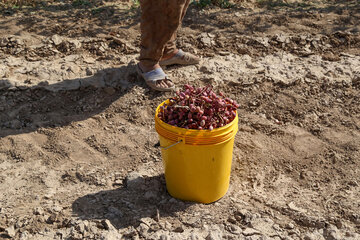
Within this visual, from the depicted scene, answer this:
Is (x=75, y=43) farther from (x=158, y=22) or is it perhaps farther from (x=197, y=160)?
(x=197, y=160)

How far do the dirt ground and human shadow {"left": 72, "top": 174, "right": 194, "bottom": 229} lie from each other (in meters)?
0.01

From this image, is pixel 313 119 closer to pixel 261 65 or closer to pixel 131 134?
pixel 261 65

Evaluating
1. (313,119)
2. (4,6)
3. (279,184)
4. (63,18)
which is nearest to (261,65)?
(313,119)

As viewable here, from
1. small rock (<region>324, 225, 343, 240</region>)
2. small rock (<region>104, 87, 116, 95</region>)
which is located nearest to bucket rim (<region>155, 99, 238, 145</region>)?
small rock (<region>324, 225, 343, 240</region>)

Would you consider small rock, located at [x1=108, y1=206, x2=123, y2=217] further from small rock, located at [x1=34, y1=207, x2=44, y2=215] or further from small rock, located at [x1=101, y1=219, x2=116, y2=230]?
small rock, located at [x1=34, y1=207, x2=44, y2=215]

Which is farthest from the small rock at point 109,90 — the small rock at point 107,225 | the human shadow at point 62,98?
the small rock at point 107,225

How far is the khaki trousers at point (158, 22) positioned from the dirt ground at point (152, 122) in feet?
1.46

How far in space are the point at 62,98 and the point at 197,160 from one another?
197 centimetres

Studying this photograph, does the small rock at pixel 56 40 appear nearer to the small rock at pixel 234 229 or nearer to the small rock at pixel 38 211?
the small rock at pixel 38 211

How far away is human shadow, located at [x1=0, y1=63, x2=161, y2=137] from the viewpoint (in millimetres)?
3824

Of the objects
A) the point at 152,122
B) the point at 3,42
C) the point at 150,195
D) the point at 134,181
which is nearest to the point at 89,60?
the point at 3,42

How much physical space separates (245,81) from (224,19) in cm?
137

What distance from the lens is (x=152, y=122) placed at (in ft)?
12.5

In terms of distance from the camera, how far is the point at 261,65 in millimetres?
4422
